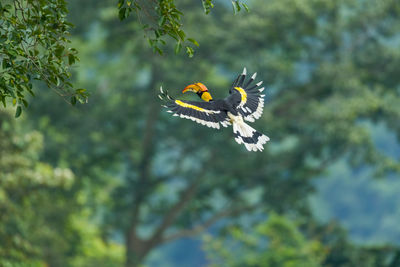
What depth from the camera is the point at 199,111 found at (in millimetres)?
3545

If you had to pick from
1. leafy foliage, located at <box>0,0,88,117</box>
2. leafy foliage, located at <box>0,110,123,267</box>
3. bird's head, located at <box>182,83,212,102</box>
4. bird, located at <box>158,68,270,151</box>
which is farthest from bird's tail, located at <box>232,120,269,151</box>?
leafy foliage, located at <box>0,110,123,267</box>

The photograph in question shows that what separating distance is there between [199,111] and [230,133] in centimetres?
1032

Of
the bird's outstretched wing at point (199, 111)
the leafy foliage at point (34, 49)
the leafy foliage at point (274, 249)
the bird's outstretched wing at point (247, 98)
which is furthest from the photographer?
the leafy foliage at point (274, 249)

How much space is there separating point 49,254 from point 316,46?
7.52 metres

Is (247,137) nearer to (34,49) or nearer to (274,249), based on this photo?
(34,49)

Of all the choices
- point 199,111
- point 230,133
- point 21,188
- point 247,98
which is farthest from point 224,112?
point 230,133

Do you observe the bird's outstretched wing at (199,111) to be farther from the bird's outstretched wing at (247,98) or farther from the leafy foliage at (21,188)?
the leafy foliage at (21,188)

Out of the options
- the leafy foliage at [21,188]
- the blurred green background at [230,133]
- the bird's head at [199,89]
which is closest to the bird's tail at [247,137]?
the bird's head at [199,89]

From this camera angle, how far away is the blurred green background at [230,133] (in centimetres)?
1390

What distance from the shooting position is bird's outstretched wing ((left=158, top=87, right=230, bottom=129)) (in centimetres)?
349

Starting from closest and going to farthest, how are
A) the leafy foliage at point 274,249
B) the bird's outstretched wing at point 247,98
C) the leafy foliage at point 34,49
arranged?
1. the bird's outstretched wing at point 247,98
2. the leafy foliage at point 34,49
3. the leafy foliage at point 274,249

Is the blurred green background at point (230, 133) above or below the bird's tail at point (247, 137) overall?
above

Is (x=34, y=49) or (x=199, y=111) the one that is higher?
(x=34, y=49)

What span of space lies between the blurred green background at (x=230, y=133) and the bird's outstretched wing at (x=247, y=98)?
9.35 metres
